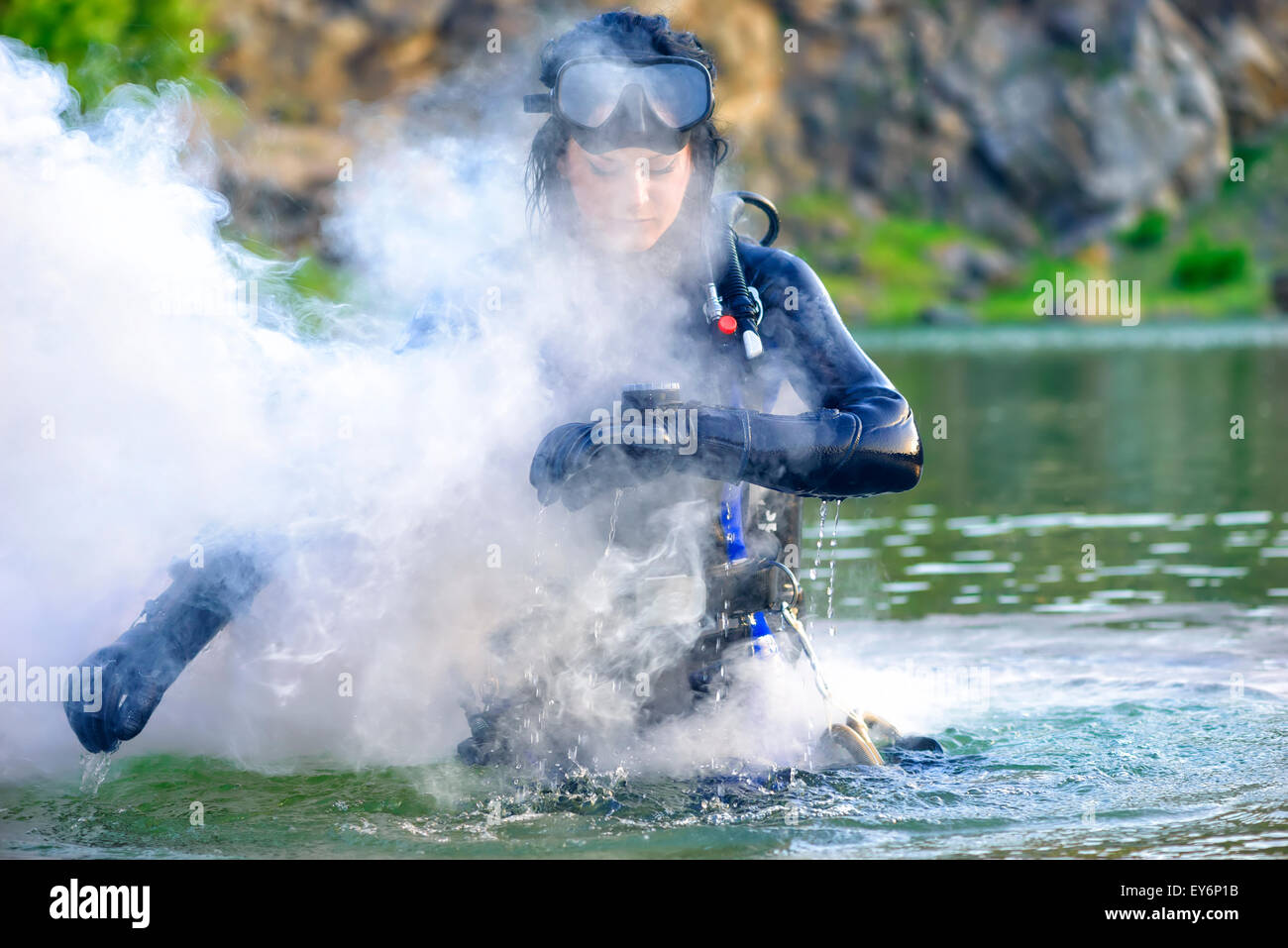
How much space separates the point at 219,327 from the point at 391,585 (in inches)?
43.2

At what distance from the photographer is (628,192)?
5.07m

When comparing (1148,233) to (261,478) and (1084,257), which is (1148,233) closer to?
(1084,257)

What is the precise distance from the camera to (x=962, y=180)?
78.9 m

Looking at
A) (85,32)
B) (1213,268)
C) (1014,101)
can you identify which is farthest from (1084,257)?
(85,32)

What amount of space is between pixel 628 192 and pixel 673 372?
59 cm

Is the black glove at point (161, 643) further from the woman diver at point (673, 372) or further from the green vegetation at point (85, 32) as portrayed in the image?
the green vegetation at point (85, 32)

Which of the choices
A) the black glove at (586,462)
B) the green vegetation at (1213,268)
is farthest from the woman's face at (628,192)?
the green vegetation at (1213,268)

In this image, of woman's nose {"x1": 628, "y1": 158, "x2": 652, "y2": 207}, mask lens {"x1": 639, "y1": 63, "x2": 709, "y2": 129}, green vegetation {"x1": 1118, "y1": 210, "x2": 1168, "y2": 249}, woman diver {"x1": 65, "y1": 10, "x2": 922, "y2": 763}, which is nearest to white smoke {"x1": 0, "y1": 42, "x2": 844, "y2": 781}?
woman diver {"x1": 65, "y1": 10, "x2": 922, "y2": 763}

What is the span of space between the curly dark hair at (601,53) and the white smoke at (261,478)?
25 centimetres

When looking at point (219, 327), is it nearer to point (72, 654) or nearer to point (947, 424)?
point (72, 654)

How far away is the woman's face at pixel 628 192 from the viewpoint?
16.6ft

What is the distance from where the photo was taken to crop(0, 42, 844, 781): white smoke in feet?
17.1

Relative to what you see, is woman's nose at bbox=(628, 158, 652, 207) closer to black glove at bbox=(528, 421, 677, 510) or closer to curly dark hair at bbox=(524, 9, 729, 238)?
curly dark hair at bbox=(524, 9, 729, 238)

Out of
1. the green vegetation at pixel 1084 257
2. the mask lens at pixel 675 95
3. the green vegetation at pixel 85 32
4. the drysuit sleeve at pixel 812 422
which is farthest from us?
the green vegetation at pixel 1084 257
